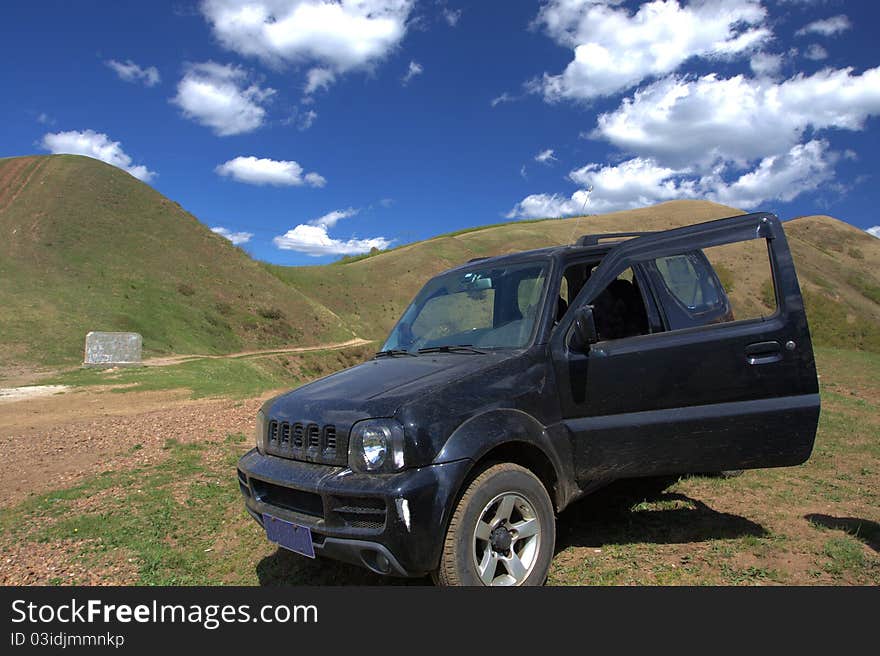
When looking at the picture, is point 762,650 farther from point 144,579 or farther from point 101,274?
point 101,274

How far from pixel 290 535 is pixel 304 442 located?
1.75 ft

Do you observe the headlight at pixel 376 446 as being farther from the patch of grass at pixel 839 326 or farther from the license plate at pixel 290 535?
the patch of grass at pixel 839 326

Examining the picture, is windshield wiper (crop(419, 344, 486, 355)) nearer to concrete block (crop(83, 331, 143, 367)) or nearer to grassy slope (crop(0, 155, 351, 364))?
concrete block (crop(83, 331, 143, 367))

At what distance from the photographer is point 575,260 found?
4.44 m

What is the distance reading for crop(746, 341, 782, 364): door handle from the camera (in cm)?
388

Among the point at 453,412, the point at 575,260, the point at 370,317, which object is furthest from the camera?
the point at 370,317

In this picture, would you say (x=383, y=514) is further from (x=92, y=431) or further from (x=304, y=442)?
(x=92, y=431)

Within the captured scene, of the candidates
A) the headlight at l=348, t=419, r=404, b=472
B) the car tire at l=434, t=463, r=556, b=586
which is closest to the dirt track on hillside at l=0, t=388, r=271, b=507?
the headlight at l=348, t=419, r=404, b=472

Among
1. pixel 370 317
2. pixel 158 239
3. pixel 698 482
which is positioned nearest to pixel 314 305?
pixel 370 317

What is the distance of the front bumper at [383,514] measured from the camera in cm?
295

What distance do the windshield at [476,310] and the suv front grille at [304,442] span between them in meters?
1.24

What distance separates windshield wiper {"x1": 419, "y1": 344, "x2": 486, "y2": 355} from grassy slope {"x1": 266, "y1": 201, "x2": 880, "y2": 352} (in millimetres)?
17985

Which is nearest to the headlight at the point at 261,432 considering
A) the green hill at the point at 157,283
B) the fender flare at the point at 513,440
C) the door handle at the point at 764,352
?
the fender flare at the point at 513,440

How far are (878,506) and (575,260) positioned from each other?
3.81 metres
